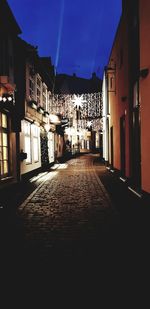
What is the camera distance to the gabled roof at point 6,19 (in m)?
14.3

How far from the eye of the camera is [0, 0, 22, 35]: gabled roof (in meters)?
14.3

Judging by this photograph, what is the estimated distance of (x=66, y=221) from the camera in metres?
8.44

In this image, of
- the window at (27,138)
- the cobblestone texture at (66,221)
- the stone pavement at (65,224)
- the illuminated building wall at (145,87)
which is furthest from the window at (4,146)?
the illuminated building wall at (145,87)

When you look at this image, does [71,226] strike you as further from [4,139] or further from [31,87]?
[31,87]

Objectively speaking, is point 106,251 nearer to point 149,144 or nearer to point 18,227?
point 18,227

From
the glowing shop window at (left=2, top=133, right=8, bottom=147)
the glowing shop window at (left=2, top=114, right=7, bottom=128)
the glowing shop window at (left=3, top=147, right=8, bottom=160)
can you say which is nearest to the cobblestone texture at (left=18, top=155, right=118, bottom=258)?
the glowing shop window at (left=3, top=147, right=8, bottom=160)

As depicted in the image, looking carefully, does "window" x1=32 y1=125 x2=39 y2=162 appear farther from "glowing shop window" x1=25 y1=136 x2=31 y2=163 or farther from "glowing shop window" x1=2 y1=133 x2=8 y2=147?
"glowing shop window" x1=2 y1=133 x2=8 y2=147

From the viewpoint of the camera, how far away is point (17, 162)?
55.8 feet

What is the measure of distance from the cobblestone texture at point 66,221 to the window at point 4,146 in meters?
1.85

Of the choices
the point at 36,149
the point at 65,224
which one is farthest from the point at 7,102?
the point at 36,149

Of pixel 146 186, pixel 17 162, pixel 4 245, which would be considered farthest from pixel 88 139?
pixel 4 245

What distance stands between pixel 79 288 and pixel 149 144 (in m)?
6.64

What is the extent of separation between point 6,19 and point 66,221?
10376mm

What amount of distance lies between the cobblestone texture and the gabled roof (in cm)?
703
